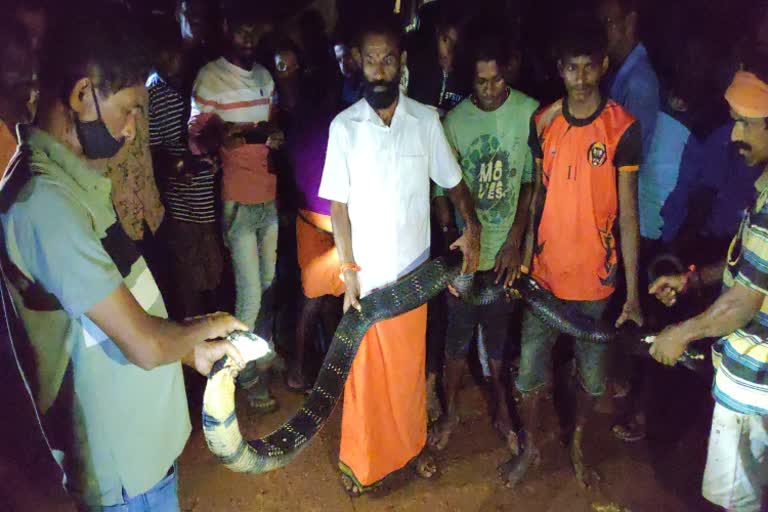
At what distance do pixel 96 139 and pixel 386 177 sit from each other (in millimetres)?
1309

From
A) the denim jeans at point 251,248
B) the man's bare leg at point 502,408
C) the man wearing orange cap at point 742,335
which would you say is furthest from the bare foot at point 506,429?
the denim jeans at point 251,248

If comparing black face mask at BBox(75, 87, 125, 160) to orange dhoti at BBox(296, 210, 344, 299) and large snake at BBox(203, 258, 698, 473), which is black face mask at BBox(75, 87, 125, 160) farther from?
orange dhoti at BBox(296, 210, 344, 299)

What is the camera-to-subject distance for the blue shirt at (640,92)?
3.40 meters

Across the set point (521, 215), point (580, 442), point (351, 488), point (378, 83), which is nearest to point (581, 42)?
point (521, 215)

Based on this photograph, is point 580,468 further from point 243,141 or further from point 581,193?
point 243,141

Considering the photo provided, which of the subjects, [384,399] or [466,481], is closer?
[384,399]

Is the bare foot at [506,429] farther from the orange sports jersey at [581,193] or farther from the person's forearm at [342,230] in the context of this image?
the person's forearm at [342,230]

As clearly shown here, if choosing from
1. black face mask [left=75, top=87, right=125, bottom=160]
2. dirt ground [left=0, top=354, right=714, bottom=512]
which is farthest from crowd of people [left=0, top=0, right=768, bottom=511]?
dirt ground [left=0, top=354, right=714, bottom=512]

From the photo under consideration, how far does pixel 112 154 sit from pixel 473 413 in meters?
2.87

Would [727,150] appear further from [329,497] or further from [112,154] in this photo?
[112,154]

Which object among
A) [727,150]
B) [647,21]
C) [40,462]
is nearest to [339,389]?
[40,462]

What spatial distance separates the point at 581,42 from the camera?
9.25ft

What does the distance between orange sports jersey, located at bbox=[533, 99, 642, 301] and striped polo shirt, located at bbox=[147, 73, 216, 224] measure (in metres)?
1.91

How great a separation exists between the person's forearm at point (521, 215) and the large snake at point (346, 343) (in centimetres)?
22
